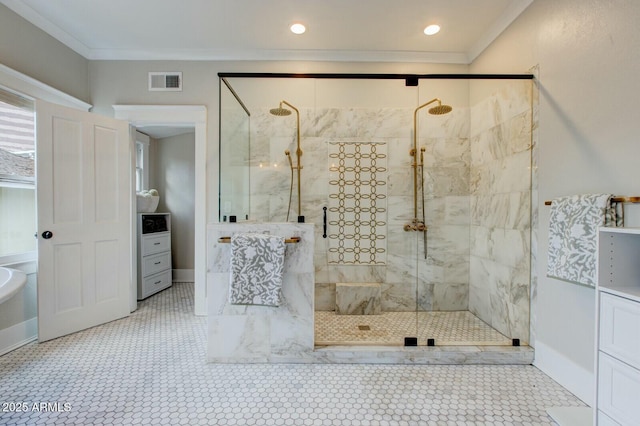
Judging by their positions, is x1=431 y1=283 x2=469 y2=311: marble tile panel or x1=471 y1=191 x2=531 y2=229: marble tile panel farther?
x1=431 y1=283 x2=469 y2=311: marble tile panel

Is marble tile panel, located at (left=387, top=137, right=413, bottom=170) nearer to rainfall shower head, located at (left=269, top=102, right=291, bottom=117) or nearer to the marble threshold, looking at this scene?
rainfall shower head, located at (left=269, top=102, right=291, bottom=117)

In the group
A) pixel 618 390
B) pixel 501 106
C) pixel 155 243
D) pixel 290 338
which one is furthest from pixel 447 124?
pixel 155 243

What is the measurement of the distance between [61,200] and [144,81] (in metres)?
1.47

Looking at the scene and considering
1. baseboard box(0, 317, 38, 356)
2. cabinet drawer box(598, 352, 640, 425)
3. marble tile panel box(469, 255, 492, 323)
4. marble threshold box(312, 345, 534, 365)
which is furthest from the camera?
marble tile panel box(469, 255, 492, 323)

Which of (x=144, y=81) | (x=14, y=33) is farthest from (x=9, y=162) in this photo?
(x=144, y=81)

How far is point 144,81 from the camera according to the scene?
2975mm

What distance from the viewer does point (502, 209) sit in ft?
8.06

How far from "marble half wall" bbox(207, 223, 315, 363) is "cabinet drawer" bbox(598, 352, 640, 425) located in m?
1.57

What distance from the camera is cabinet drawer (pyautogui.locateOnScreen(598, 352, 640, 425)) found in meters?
Answer: 1.12

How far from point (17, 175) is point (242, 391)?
2612 mm

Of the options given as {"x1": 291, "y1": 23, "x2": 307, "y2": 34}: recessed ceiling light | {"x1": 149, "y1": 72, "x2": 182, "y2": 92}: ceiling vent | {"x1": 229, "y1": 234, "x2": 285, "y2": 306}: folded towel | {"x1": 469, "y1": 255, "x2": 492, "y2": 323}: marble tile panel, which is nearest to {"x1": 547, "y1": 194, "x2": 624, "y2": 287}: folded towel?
{"x1": 469, "y1": 255, "x2": 492, "y2": 323}: marble tile panel

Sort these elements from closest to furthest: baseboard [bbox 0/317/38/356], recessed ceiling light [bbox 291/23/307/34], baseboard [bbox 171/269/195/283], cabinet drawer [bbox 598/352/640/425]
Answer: cabinet drawer [bbox 598/352/640/425] < baseboard [bbox 0/317/38/356] < recessed ceiling light [bbox 291/23/307/34] < baseboard [bbox 171/269/195/283]

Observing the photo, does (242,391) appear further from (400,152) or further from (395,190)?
(400,152)

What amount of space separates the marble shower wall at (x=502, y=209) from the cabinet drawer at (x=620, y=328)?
0.96m
